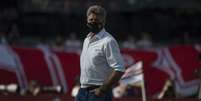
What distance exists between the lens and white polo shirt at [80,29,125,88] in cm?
873

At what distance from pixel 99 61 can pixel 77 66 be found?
1123 centimetres

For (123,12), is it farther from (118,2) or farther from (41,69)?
(41,69)

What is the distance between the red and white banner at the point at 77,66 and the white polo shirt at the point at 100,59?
992 centimetres

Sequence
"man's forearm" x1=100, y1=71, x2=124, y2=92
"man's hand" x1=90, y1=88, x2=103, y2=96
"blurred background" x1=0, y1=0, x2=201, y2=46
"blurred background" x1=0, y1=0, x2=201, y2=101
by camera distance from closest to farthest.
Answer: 1. "man's forearm" x1=100, y1=71, x2=124, y2=92
2. "man's hand" x1=90, y1=88, x2=103, y2=96
3. "blurred background" x1=0, y1=0, x2=201, y2=101
4. "blurred background" x1=0, y1=0, x2=201, y2=46

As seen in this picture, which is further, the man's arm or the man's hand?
the man's hand

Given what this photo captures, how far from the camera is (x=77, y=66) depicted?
20.0 meters

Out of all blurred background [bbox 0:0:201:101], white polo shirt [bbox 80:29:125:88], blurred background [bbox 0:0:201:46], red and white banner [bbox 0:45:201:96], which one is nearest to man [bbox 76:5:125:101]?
white polo shirt [bbox 80:29:125:88]

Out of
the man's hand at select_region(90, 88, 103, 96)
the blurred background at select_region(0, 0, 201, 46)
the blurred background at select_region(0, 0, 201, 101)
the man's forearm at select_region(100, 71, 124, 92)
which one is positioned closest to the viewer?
the man's forearm at select_region(100, 71, 124, 92)

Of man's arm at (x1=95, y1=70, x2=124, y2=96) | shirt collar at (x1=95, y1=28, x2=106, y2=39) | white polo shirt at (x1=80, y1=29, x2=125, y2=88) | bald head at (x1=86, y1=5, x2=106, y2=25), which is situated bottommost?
man's arm at (x1=95, y1=70, x2=124, y2=96)

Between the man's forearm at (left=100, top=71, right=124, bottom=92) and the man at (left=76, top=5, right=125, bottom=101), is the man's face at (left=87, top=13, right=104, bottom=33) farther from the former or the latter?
the man's forearm at (left=100, top=71, right=124, bottom=92)

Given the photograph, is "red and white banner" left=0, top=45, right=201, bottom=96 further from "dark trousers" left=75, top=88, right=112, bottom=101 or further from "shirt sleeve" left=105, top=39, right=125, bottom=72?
"shirt sleeve" left=105, top=39, right=125, bottom=72

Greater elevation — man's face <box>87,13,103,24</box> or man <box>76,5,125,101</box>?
man's face <box>87,13,103,24</box>

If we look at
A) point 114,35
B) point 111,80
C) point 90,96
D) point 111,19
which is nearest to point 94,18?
point 111,80

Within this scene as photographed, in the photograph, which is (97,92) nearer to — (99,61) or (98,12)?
(99,61)
